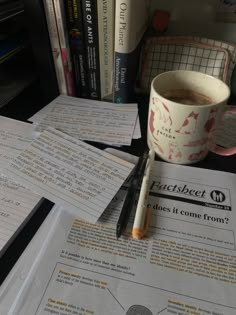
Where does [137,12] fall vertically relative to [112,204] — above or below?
above

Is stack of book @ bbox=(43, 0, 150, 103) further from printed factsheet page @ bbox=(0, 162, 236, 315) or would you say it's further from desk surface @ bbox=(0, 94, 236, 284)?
printed factsheet page @ bbox=(0, 162, 236, 315)

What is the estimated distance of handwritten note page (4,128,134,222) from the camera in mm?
350

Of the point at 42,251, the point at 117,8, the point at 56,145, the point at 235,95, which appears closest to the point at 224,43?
the point at 235,95

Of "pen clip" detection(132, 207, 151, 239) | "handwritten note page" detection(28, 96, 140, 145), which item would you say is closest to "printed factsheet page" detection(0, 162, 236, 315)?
"pen clip" detection(132, 207, 151, 239)

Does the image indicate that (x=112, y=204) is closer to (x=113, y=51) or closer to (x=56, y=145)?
(x=56, y=145)

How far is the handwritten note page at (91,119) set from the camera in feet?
1.51

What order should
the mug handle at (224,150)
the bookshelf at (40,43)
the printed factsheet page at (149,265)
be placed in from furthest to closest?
the bookshelf at (40,43) → the mug handle at (224,150) → the printed factsheet page at (149,265)

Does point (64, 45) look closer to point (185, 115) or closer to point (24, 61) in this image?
point (24, 61)

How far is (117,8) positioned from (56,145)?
23 cm

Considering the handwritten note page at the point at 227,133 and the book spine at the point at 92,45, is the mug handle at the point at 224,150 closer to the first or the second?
the handwritten note page at the point at 227,133

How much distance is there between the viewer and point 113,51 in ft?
1.57

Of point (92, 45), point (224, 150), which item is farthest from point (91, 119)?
point (224, 150)

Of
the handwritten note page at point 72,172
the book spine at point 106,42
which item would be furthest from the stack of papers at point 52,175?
the book spine at point 106,42

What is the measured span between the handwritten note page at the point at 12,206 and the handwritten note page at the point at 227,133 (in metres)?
0.29
